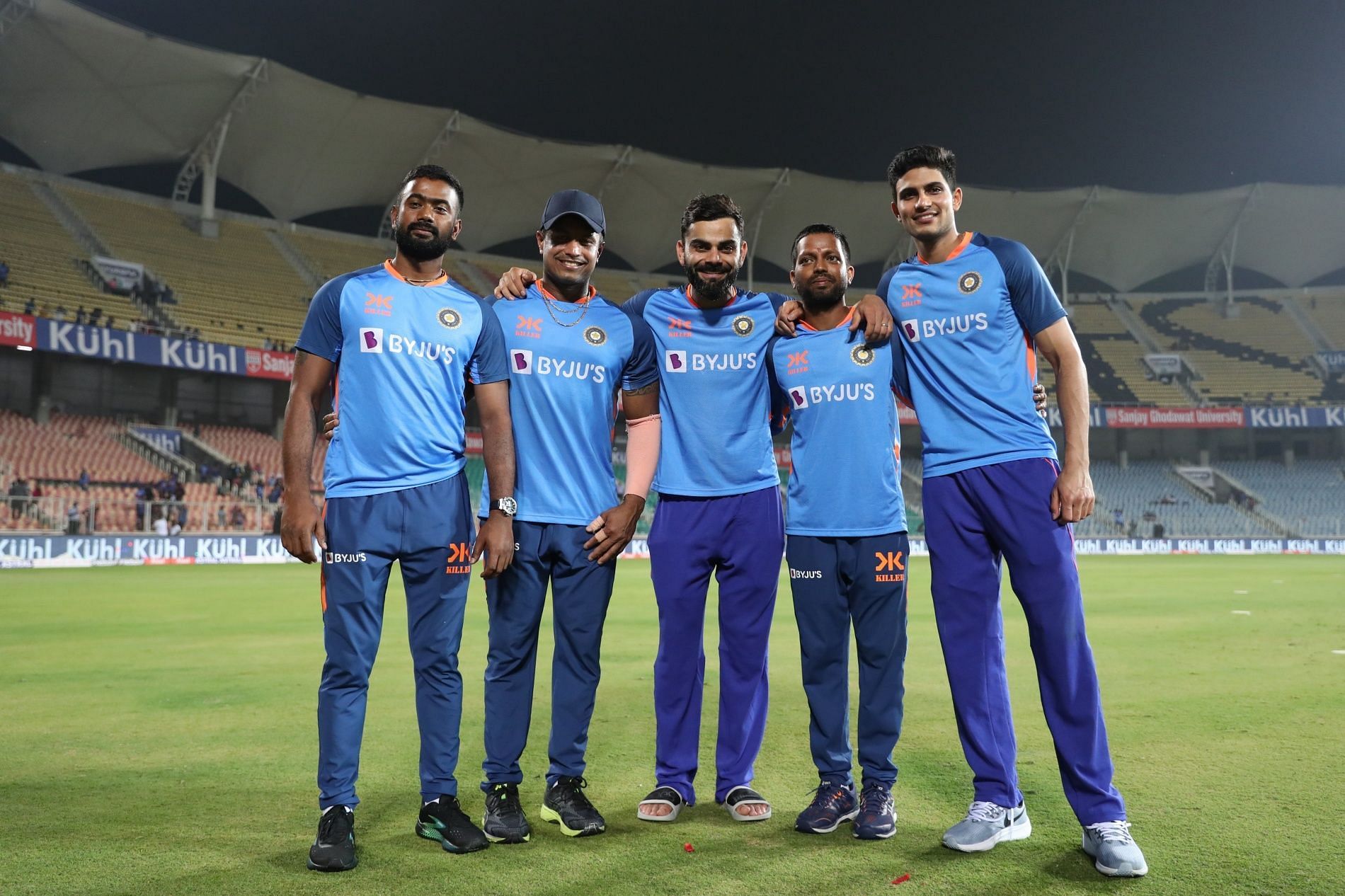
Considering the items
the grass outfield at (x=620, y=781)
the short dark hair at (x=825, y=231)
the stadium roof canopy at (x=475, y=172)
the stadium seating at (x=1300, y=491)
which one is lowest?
the grass outfield at (x=620, y=781)

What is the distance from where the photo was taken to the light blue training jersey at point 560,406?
12.8ft

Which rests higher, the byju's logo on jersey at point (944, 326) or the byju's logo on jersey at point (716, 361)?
the byju's logo on jersey at point (944, 326)

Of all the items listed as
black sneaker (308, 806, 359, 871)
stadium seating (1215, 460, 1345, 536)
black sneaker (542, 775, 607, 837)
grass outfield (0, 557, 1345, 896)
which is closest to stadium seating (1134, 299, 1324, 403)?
stadium seating (1215, 460, 1345, 536)

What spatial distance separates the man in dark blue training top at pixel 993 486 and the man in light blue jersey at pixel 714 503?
34cm

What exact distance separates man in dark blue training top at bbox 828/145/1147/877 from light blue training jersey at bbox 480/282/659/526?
1.35 meters

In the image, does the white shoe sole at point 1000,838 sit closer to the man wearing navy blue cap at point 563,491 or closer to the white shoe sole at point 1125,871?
the white shoe sole at point 1125,871

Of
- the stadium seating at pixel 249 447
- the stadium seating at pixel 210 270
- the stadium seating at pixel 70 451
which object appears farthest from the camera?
the stadium seating at pixel 210 270

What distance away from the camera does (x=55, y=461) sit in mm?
25609

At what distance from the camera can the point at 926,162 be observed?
12.6ft

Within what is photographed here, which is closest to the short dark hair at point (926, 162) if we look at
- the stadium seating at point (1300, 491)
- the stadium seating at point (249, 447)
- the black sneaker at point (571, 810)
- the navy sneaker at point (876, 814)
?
the navy sneaker at point (876, 814)

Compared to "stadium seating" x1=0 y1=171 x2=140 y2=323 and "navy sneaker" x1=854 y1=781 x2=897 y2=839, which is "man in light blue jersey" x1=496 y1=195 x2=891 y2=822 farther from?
"stadium seating" x1=0 y1=171 x2=140 y2=323

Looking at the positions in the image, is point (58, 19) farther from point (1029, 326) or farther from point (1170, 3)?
point (1170, 3)

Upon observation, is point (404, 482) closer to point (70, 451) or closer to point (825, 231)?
point (825, 231)

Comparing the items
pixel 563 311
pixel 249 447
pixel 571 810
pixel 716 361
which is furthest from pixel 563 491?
pixel 249 447
